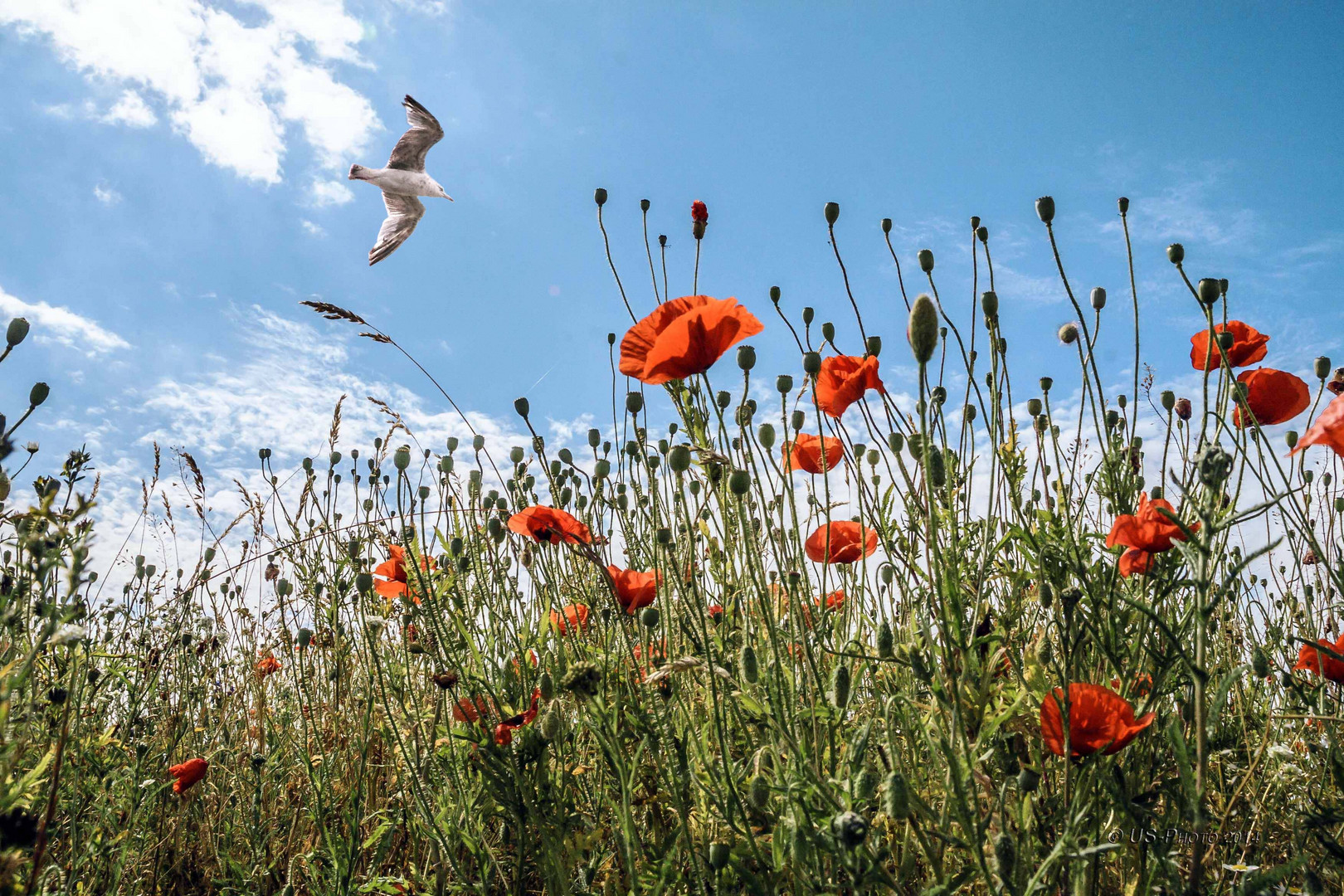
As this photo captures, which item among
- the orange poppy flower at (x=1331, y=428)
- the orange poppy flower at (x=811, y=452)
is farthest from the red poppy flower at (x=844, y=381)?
the orange poppy flower at (x=1331, y=428)

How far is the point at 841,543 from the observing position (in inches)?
74.4

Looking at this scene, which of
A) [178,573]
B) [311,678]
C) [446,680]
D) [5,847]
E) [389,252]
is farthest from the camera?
[389,252]

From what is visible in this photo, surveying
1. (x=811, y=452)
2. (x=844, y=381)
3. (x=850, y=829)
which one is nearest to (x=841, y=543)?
(x=811, y=452)

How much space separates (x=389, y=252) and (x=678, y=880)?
3950 mm

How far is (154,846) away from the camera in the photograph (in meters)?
2.22

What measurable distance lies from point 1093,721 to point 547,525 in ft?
3.68

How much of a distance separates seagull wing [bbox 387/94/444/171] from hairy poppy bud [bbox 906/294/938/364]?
514 cm

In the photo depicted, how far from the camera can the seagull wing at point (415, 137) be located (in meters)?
5.38

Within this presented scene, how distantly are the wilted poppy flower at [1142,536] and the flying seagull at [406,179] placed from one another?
394 cm

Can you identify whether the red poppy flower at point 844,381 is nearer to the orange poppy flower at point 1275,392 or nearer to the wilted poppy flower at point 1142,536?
the wilted poppy flower at point 1142,536

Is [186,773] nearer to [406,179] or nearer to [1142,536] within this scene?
[1142,536]

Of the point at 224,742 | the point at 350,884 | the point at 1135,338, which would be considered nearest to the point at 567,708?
the point at 350,884

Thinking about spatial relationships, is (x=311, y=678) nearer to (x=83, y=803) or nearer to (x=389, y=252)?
Answer: (x=83, y=803)

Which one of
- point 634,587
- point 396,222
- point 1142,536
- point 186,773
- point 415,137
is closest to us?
point 1142,536
